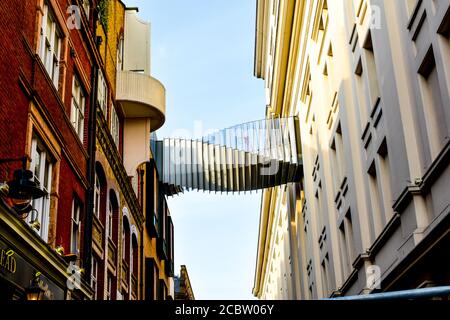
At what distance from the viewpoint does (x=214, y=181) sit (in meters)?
32.2

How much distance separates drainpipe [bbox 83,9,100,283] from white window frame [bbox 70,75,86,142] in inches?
15.3

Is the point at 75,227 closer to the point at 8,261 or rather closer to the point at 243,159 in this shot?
the point at 8,261

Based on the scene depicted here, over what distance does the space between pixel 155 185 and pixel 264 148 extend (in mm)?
8285

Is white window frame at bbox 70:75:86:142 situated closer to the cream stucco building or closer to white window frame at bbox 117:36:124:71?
the cream stucco building

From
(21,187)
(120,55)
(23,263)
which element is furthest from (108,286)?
(21,187)

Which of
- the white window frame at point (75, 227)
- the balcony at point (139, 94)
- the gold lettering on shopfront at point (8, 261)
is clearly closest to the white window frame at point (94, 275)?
the white window frame at point (75, 227)

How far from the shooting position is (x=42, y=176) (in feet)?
52.5

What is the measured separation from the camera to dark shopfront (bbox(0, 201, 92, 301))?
1196 centimetres

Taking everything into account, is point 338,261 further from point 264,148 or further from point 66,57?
point 66,57

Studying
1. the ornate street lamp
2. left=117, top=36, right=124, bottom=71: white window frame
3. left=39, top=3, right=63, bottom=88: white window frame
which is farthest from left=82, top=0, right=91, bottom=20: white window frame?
the ornate street lamp

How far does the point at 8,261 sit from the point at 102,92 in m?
13.1

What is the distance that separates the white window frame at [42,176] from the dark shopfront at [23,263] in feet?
2.99

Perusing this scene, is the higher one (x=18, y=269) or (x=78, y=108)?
(x=78, y=108)
